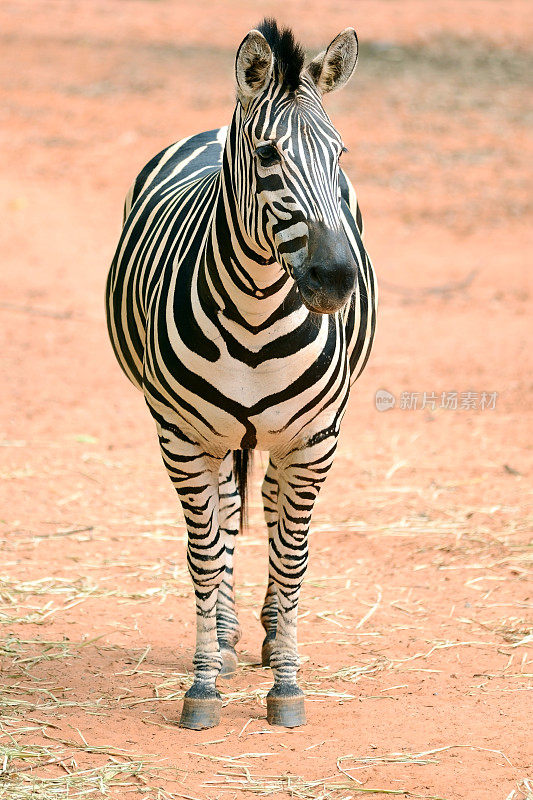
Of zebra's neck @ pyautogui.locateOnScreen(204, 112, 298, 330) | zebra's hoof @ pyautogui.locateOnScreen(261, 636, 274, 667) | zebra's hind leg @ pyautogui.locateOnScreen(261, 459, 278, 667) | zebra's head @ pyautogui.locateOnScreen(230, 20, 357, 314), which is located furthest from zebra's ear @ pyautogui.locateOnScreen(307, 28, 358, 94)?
zebra's hoof @ pyautogui.locateOnScreen(261, 636, 274, 667)

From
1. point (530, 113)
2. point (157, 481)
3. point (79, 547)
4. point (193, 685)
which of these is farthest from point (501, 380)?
point (530, 113)

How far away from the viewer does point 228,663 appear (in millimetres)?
4297

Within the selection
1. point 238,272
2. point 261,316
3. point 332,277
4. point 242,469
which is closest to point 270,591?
point 242,469

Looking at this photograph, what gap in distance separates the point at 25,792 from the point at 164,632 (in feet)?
5.10

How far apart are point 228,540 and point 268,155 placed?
191 cm

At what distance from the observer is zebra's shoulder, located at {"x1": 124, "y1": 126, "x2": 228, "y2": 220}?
15.4ft

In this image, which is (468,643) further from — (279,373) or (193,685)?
(279,373)

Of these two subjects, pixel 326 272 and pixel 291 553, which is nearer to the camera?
pixel 326 272

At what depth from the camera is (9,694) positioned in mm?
3990

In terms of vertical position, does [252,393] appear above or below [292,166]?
below

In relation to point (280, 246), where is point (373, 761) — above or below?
below

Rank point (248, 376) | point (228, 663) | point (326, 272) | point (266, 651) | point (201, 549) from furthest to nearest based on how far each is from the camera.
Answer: point (266, 651) < point (228, 663) < point (201, 549) < point (248, 376) < point (326, 272)

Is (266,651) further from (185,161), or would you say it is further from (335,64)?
(335,64)

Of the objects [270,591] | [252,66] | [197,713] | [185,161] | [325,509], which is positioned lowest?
[325,509]
